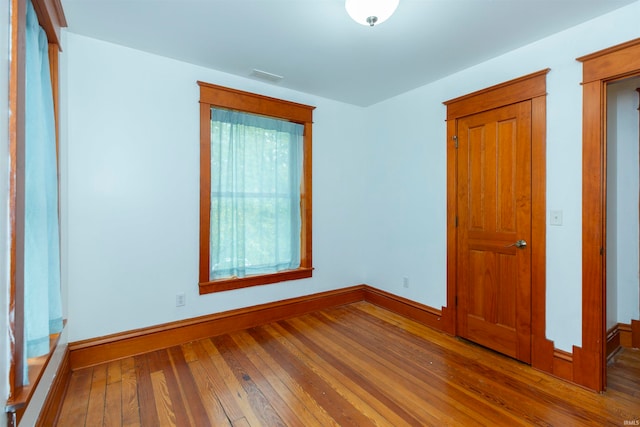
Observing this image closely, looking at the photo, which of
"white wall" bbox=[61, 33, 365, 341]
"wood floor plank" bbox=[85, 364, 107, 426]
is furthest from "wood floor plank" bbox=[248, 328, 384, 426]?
"wood floor plank" bbox=[85, 364, 107, 426]

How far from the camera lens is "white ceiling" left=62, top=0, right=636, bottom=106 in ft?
6.37

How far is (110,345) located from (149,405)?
81 cm

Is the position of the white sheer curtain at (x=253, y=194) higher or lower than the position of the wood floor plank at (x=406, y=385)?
higher

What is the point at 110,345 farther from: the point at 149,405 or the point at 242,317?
the point at 242,317

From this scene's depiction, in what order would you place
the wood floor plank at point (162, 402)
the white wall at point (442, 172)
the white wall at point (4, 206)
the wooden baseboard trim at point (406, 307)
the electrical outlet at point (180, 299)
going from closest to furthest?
the white wall at point (4, 206)
the wood floor plank at point (162, 402)
the white wall at point (442, 172)
the electrical outlet at point (180, 299)
the wooden baseboard trim at point (406, 307)

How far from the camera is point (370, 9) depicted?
171 centimetres

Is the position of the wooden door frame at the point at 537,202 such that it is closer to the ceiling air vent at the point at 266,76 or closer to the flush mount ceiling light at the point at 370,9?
the flush mount ceiling light at the point at 370,9

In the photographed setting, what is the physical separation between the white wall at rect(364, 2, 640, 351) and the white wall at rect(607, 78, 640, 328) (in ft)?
2.81

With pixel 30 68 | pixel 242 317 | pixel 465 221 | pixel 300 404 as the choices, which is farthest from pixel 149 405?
pixel 465 221

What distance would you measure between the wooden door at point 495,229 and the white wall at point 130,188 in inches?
86.3

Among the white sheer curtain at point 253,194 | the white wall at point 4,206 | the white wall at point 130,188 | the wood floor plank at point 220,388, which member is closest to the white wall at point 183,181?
the white wall at point 130,188

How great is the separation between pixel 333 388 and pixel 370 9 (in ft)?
8.07

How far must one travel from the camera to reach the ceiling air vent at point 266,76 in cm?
292

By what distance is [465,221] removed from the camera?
2.82 meters
